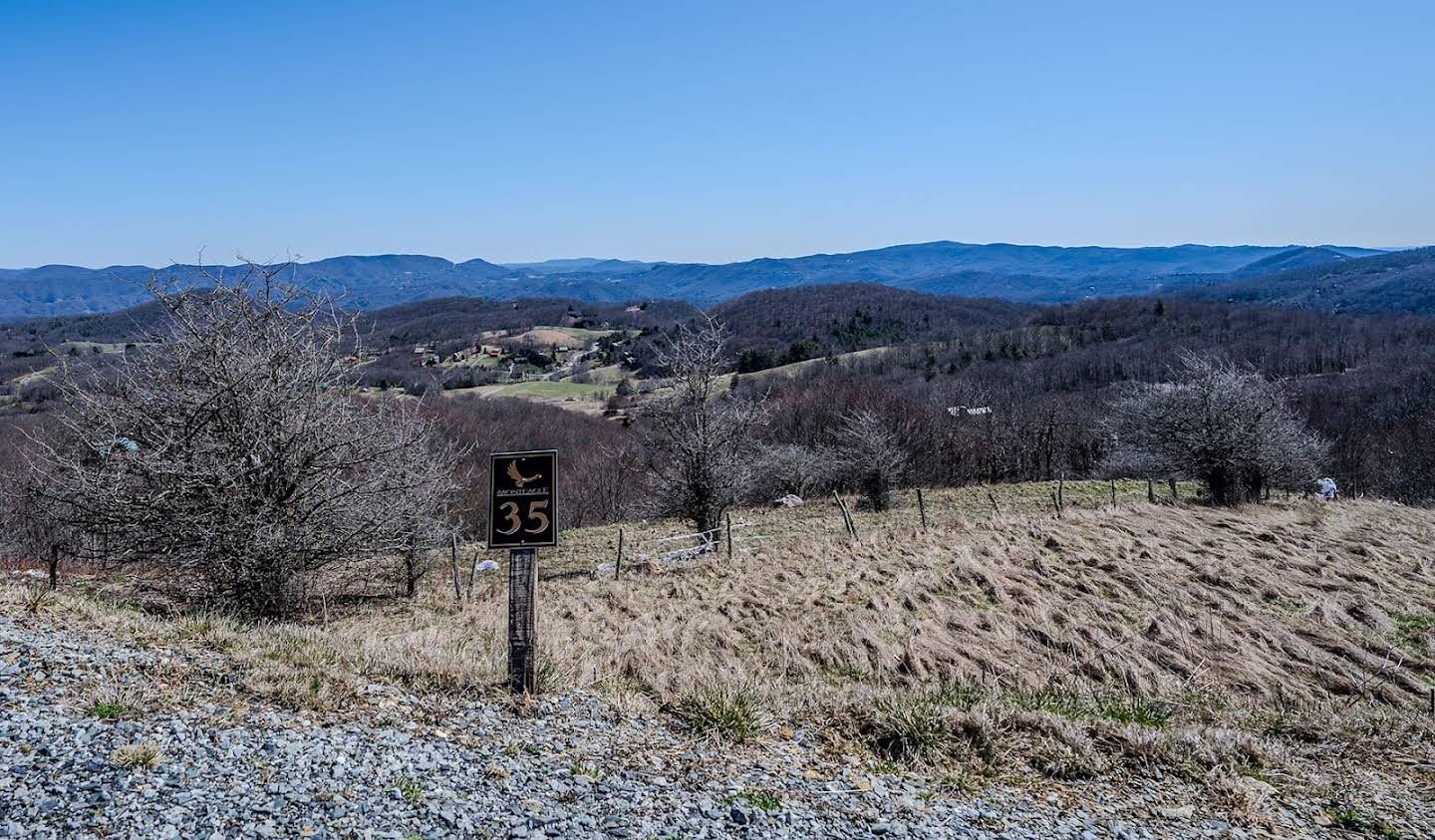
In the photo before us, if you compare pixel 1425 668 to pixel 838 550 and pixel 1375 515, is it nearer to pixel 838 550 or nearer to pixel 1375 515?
pixel 838 550

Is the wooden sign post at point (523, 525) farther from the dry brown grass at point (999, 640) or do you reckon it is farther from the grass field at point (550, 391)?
the grass field at point (550, 391)

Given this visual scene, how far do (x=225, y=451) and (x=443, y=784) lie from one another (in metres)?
7.74

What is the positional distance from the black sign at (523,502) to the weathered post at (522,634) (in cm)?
17

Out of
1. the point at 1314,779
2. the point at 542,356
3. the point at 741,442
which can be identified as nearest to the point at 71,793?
the point at 1314,779

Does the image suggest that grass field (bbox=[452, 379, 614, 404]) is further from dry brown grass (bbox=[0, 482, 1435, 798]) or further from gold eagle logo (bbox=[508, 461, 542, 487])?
gold eagle logo (bbox=[508, 461, 542, 487])

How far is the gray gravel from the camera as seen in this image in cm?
478

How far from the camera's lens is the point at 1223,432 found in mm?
25906

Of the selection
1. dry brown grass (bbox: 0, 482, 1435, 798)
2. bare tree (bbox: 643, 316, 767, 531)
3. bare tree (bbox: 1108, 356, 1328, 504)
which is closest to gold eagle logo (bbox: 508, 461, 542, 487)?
dry brown grass (bbox: 0, 482, 1435, 798)

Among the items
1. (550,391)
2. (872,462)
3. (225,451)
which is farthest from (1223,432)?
(550,391)

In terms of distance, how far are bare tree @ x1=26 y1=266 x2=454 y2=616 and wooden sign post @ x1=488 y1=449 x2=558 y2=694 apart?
16.3ft

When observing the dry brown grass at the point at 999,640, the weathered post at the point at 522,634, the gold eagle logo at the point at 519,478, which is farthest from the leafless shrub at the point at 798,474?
the gold eagle logo at the point at 519,478

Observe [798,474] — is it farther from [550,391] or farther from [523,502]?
[550,391]

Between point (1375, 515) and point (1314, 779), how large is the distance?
2122cm

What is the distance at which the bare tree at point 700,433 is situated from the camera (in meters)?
20.2
